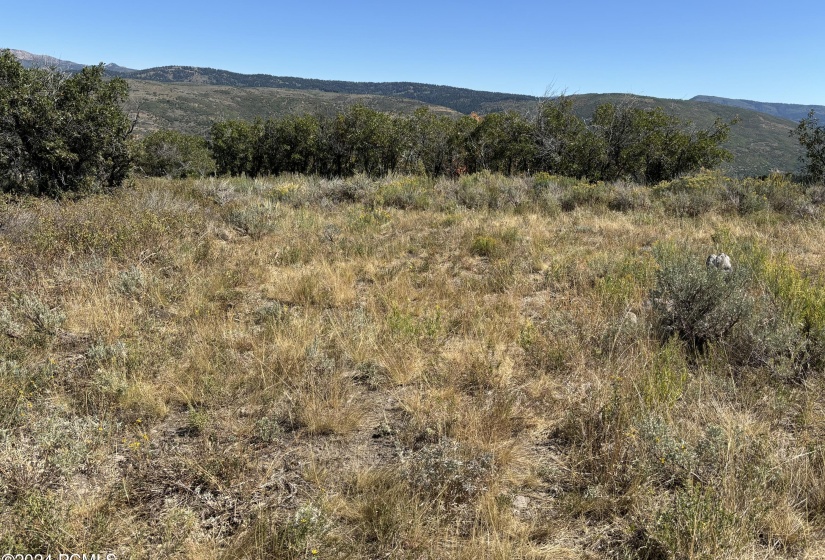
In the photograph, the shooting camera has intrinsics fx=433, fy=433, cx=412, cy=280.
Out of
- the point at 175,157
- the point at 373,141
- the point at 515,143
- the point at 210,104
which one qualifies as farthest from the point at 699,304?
the point at 210,104

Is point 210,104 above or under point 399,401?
above

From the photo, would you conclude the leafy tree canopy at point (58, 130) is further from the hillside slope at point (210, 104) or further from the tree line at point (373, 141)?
the hillside slope at point (210, 104)

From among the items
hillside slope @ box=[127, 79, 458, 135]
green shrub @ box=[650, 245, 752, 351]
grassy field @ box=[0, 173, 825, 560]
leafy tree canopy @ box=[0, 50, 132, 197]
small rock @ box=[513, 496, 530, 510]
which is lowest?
small rock @ box=[513, 496, 530, 510]

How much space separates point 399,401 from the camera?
325 cm

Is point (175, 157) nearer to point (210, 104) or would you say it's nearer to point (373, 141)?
point (373, 141)

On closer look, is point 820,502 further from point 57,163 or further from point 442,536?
point 57,163

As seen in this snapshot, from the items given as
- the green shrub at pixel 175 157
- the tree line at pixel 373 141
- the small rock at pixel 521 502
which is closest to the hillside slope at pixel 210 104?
the green shrub at pixel 175 157

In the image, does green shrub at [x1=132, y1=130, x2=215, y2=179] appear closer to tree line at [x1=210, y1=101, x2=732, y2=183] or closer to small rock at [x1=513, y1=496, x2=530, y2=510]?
tree line at [x1=210, y1=101, x2=732, y2=183]

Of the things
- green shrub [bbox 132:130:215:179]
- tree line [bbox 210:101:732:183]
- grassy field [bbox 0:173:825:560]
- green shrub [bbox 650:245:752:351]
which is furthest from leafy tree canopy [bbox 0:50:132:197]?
green shrub [bbox 132:130:215:179]

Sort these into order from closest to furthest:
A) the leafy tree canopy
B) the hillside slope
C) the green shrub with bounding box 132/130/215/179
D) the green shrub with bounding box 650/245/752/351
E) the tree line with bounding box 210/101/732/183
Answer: the green shrub with bounding box 650/245/752/351 → the leafy tree canopy → the tree line with bounding box 210/101/732/183 → the green shrub with bounding box 132/130/215/179 → the hillside slope

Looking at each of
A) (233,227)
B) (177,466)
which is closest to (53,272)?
(233,227)

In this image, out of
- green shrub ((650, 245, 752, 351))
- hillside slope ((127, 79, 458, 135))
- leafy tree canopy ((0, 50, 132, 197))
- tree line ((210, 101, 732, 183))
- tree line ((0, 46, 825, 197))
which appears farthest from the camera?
hillside slope ((127, 79, 458, 135))

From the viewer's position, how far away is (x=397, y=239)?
7457 mm

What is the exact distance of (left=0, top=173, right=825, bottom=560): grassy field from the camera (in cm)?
214
